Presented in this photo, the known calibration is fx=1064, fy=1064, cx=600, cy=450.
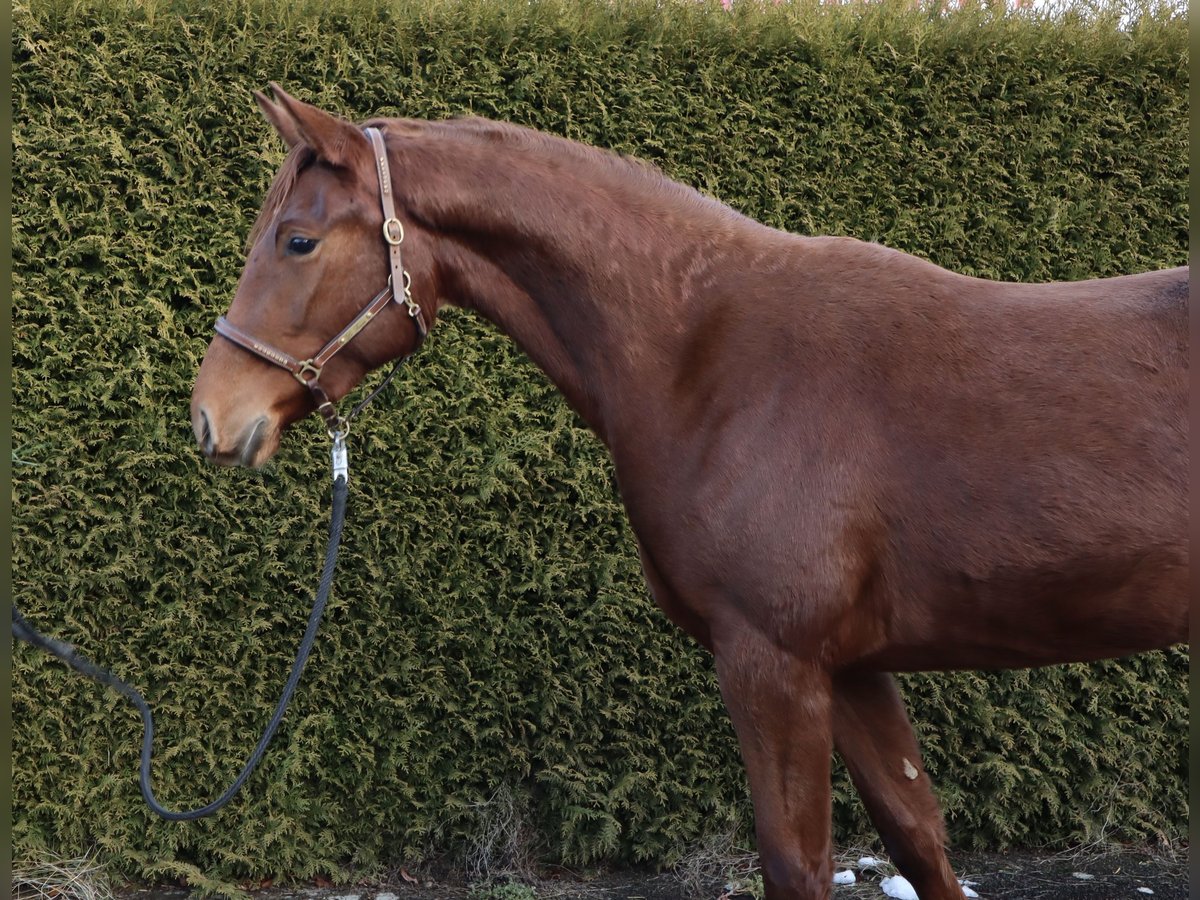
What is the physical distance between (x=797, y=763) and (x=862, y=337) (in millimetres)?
933

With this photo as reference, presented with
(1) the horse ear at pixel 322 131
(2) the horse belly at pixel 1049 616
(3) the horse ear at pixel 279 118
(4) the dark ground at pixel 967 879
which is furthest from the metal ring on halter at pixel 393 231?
(4) the dark ground at pixel 967 879

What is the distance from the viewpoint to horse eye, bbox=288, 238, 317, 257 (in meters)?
2.40

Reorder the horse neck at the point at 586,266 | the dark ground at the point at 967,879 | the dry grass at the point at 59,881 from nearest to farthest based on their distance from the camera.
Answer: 1. the horse neck at the point at 586,266
2. the dry grass at the point at 59,881
3. the dark ground at the point at 967,879

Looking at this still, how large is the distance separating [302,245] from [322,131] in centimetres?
26

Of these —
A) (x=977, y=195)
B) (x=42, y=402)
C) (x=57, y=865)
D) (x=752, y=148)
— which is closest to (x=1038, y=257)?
(x=977, y=195)

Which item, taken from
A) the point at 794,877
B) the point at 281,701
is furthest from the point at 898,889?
the point at 281,701

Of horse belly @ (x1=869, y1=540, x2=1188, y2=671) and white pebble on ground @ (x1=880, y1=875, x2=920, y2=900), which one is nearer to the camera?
horse belly @ (x1=869, y1=540, x2=1188, y2=671)

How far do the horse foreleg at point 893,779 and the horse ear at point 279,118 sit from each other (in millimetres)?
1792

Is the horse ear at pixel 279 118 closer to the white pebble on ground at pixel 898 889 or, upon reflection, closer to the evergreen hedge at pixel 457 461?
the evergreen hedge at pixel 457 461

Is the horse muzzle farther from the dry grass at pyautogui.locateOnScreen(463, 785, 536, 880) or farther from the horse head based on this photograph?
the dry grass at pyautogui.locateOnScreen(463, 785, 536, 880)

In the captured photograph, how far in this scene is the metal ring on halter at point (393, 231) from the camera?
2.44 meters

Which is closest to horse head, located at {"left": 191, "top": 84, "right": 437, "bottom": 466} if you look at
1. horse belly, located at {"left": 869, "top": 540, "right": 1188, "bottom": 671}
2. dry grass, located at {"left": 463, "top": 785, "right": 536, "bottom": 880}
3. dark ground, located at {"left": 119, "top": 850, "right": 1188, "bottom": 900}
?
horse belly, located at {"left": 869, "top": 540, "right": 1188, "bottom": 671}

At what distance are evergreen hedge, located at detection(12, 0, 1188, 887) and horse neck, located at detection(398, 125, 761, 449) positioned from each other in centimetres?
139

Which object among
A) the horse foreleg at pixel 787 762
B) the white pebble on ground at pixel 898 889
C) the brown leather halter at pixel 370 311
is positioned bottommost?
the white pebble on ground at pixel 898 889
